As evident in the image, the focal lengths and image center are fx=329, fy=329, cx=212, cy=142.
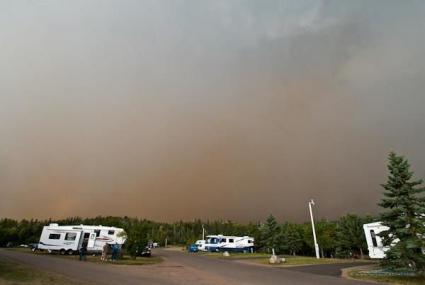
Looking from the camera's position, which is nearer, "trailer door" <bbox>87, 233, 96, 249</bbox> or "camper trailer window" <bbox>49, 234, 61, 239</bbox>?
"camper trailer window" <bbox>49, 234, 61, 239</bbox>

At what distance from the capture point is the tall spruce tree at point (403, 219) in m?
17.6

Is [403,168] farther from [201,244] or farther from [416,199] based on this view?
[201,244]

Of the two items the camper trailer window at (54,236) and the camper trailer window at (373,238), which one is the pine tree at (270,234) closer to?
the camper trailer window at (373,238)

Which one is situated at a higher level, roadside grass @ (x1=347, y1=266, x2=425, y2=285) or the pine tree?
the pine tree

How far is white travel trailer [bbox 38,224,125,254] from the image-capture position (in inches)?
1454

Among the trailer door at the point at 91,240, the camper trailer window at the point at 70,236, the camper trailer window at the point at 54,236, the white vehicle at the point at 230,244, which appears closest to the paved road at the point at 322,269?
the trailer door at the point at 91,240

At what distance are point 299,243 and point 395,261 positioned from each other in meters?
52.3

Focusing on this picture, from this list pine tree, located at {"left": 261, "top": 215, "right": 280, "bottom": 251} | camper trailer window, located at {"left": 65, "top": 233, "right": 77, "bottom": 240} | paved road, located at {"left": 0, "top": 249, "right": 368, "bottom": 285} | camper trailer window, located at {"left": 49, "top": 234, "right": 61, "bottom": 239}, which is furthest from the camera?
pine tree, located at {"left": 261, "top": 215, "right": 280, "bottom": 251}

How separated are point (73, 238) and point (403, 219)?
32.9 meters

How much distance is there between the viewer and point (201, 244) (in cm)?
6125

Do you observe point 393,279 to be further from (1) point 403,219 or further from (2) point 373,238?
(2) point 373,238

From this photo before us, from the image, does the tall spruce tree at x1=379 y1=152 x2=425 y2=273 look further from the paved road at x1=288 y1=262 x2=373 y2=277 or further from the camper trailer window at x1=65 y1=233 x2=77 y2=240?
the camper trailer window at x1=65 y1=233 x2=77 y2=240

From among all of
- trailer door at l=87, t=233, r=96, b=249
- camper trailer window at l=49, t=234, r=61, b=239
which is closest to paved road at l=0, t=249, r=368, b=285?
trailer door at l=87, t=233, r=96, b=249

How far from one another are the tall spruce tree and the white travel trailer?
29867 millimetres
